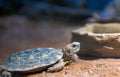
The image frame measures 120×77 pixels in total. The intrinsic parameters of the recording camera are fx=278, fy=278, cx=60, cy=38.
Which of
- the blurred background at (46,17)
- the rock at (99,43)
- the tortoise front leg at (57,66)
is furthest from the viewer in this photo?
the blurred background at (46,17)

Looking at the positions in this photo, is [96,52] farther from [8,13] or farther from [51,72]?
[8,13]

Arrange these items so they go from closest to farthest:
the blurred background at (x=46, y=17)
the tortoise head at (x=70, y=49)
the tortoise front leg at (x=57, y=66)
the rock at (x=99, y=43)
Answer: the tortoise front leg at (x=57, y=66)
the tortoise head at (x=70, y=49)
the rock at (x=99, y=43)
the blurred background at (x=46, y=17)

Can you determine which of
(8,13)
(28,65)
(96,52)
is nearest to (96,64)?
(96,52)

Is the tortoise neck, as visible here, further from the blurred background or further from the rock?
the blurred background

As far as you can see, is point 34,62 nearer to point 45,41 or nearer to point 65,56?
point 65,56

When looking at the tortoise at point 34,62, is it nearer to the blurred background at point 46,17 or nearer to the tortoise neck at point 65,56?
the tortoise neck at point 65,56

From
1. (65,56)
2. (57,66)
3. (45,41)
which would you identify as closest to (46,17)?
(45,41)

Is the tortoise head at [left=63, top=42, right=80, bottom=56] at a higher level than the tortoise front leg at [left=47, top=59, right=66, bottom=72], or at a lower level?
higher

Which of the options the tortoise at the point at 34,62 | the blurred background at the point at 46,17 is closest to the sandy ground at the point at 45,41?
the blurred background at the point at 46,17

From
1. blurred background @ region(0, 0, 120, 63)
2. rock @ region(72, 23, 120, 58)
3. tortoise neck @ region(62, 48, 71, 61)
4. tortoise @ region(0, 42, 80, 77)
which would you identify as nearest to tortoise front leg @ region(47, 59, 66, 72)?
tortoise @ region(0, 42, 80, 77)
